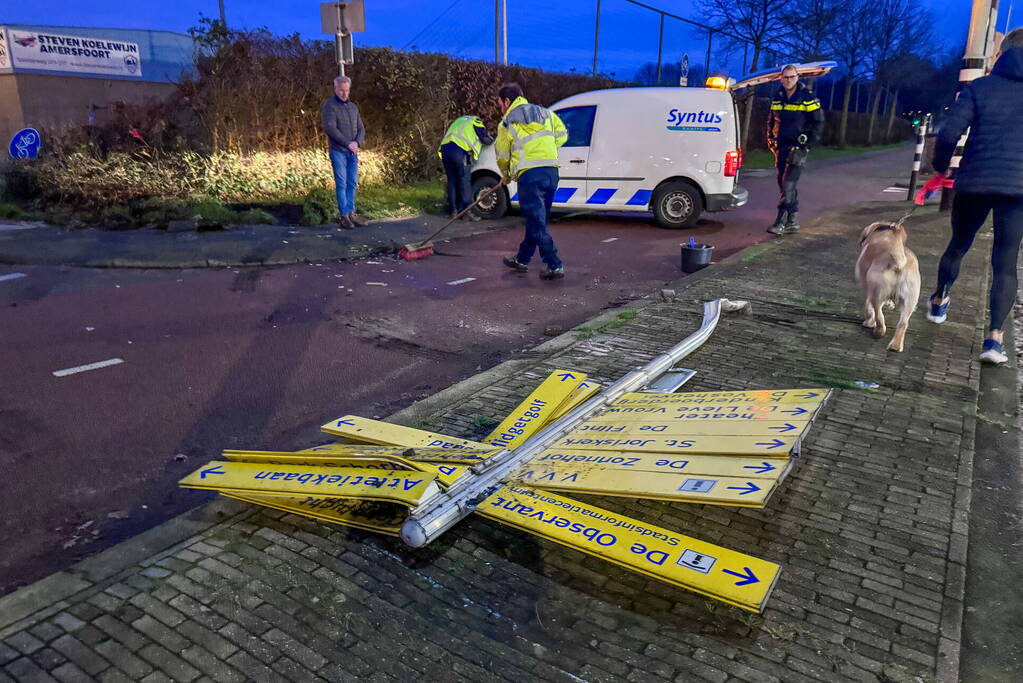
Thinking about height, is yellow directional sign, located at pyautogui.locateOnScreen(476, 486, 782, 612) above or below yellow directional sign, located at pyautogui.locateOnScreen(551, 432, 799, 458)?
below

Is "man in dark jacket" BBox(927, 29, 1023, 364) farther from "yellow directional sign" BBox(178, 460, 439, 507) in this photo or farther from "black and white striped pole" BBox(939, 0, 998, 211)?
"black and white striped pole" BBox(939, 0, 998, 211)

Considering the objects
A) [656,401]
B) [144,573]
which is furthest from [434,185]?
[144,573]

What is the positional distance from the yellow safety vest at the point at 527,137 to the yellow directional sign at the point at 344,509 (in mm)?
5093

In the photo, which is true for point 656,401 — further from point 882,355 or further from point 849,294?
point 849,294

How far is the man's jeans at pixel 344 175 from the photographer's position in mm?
9969

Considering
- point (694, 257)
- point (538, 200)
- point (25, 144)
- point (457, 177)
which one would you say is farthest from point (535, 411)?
point (25, 144)

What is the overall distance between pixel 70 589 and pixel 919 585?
281 centimetres

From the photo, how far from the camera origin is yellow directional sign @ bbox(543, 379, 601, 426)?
3555 millimetres

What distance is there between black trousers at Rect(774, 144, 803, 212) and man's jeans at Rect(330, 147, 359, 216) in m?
5.85

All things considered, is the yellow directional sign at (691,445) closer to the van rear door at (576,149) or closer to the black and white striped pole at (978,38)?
the van rear door at (576,149)

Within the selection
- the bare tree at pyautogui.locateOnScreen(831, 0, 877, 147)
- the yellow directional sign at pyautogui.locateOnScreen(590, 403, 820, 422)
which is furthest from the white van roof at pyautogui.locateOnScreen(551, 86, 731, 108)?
the bare tree at pyautogui.locateOnScreen(831, 0, 877, 147)

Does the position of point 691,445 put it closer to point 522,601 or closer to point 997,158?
point 522,601

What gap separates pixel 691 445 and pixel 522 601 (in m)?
0.94

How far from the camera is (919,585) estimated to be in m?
2.45
